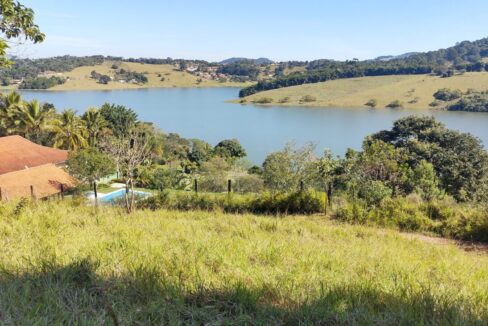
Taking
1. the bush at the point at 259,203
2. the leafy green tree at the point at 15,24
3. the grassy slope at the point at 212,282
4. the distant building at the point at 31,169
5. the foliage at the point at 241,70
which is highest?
the foliage at the point at 241,70

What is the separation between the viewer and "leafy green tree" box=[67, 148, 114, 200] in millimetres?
19281

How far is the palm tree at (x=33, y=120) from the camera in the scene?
29344 mm

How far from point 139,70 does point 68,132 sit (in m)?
131

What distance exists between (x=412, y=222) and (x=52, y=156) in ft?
61.7

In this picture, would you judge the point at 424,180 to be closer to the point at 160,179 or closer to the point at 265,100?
the point at 160,179

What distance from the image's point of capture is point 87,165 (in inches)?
766

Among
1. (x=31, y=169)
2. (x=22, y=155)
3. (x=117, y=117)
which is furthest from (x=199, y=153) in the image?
(x=31, y=169)

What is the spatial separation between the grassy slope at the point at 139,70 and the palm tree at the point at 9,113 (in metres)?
97.7

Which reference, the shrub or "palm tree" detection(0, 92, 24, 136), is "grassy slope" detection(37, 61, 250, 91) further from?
"palm tree" detection(0, 92, 24, 136)

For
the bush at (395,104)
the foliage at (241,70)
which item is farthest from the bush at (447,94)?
the foliage at (241,70)

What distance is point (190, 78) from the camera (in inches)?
6112

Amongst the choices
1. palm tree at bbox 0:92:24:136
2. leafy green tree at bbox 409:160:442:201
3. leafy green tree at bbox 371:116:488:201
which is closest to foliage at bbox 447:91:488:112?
leafy green tree at bbox 371:116:488:201

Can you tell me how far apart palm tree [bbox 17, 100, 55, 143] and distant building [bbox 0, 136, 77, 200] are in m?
10.1

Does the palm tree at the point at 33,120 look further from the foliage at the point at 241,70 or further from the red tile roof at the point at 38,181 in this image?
the foliage at the point at 241,70
